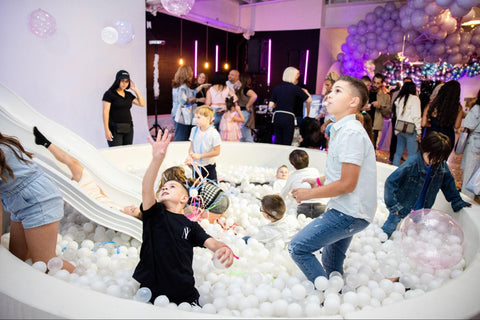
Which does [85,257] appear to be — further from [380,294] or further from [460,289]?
[460,289]

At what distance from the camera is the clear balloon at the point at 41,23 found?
15.5ft

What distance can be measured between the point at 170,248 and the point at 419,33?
7052 mm

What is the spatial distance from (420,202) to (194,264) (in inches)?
68.1

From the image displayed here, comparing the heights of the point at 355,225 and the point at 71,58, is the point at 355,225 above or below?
below

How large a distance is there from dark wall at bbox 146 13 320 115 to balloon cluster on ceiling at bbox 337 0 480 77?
1766 millimetres

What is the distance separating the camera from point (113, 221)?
2.65m

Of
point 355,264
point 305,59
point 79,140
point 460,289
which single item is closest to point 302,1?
point 305,59

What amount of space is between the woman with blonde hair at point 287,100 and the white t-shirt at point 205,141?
57.7 inches

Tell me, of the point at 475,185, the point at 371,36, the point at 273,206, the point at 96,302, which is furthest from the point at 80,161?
the point at 371,36

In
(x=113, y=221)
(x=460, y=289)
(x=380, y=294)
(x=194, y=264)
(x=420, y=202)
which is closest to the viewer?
(x=460, y=289)

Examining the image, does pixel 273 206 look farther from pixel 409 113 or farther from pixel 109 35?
pixel 109 35

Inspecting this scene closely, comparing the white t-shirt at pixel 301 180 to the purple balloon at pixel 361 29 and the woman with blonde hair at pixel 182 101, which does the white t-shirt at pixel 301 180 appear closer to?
the woman with blonde hair at pixel 182 101

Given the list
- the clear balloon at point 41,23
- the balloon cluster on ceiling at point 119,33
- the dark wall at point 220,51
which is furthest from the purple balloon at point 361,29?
the clear balloon at point 41,23

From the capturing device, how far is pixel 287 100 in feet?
15.7
